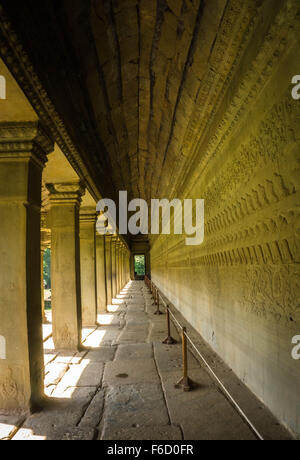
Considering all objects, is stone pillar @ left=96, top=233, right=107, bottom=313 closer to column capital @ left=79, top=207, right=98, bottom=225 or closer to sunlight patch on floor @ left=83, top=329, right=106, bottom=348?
column capital @ left=79, top=207, right=98, bottom=225

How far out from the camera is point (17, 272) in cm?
313

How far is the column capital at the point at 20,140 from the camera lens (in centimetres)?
314

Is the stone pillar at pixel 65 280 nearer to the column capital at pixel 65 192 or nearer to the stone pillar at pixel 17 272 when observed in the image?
the column capital at pixel 65 192

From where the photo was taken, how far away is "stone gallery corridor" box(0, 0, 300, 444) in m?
2.53

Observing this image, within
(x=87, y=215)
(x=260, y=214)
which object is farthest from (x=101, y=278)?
(x=260, y=214)

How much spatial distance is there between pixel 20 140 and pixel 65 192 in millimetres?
2297

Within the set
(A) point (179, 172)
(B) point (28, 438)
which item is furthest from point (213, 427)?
(A) point (179, 172)

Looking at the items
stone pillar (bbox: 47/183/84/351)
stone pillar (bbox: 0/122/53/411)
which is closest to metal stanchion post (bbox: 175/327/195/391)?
stone pillar (bbox: 0/122/53/411)

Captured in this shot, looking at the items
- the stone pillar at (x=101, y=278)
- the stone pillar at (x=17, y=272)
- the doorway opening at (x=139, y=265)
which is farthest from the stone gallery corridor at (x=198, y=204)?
the doorway opening at (x=139, y=265)

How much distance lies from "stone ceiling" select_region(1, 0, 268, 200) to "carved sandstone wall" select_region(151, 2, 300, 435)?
38 centimetres

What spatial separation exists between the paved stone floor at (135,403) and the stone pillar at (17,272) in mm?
315

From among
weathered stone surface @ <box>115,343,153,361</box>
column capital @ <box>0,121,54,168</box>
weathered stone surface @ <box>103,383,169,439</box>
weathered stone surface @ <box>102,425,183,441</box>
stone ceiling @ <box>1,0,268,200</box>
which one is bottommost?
weathered stone surface @ <box>115,343,153,361</box>

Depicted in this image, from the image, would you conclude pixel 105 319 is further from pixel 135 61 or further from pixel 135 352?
pixel 135 61

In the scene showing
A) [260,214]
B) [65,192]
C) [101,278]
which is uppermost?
[65,192]
